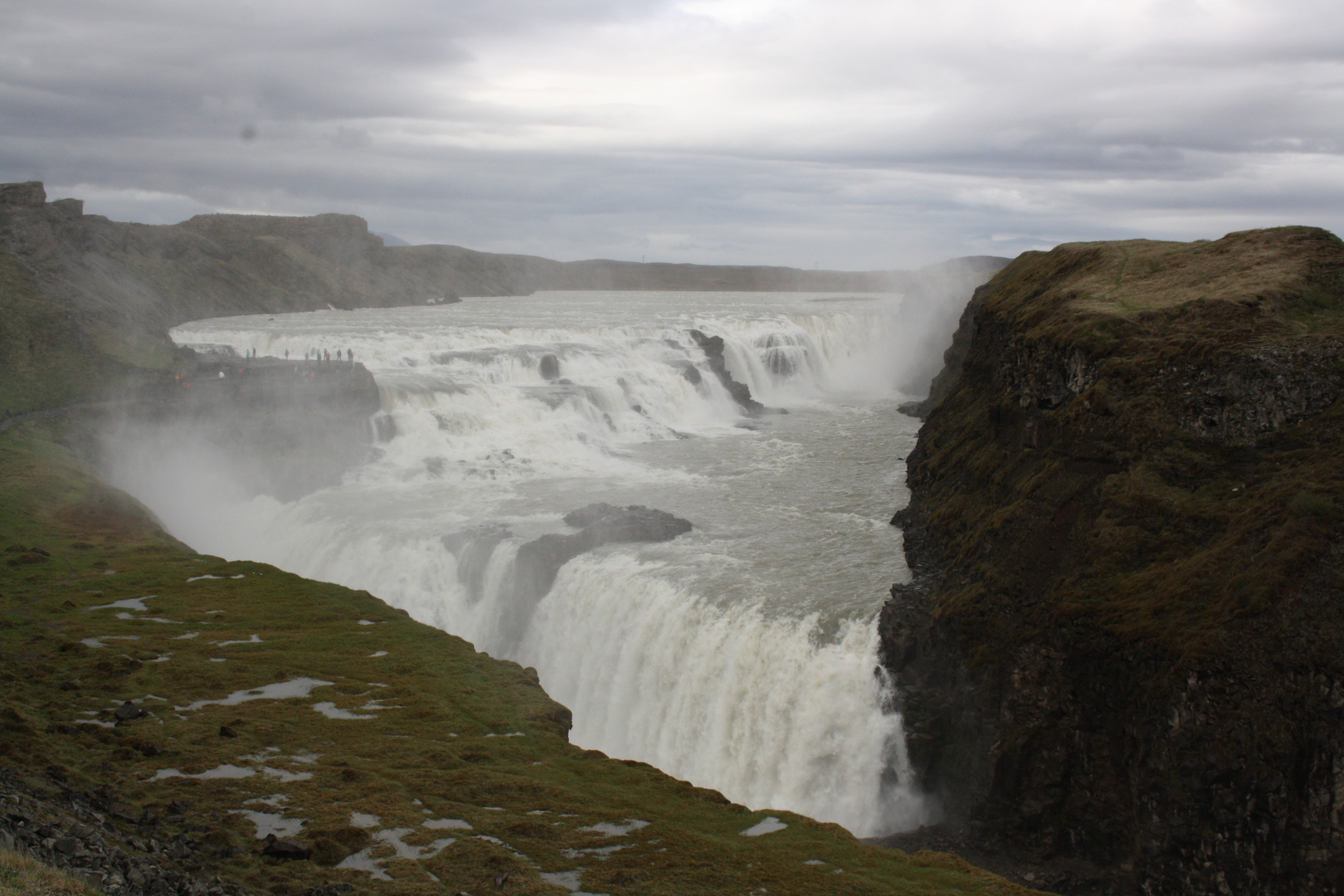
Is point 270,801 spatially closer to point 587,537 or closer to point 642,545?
point 587,537

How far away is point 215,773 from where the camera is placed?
1272 cm

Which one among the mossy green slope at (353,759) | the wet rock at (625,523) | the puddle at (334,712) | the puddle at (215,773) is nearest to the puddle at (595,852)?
the mossy green slope at (353,759)

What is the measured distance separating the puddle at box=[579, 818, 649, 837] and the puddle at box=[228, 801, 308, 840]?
139 inches

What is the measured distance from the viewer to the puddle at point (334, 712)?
15781mm

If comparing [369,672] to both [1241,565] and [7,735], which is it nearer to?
[7,735]

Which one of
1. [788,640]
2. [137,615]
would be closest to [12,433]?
[137,615]

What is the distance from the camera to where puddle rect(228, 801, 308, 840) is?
11125mm

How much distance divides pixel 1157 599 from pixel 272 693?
15.5 meters

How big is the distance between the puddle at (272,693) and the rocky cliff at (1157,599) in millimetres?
11728

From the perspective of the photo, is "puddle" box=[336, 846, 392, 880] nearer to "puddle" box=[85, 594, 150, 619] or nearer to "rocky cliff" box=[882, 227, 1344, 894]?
"rocky cliff" box=[882, 227, 1344, 894]

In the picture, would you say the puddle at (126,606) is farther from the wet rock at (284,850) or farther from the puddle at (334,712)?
the wet rock at (284,850)

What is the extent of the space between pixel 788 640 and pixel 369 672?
911 cm

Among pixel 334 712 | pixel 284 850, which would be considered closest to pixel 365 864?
pixel 284 850

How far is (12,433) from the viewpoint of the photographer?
117 ft
